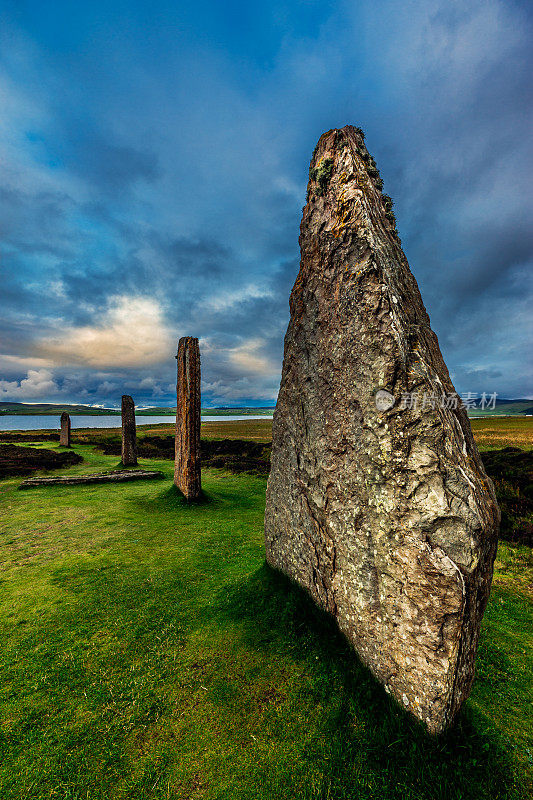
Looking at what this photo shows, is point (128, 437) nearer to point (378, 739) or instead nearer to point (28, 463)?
point (28, 463)

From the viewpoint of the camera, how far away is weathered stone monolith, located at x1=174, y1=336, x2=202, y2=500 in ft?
32.1

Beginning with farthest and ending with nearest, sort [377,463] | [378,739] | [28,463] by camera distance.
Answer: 1. [28,463]
2. [377,463]
3. [378,739]

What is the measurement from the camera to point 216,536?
23.8 ft

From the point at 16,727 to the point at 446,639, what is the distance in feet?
11.7

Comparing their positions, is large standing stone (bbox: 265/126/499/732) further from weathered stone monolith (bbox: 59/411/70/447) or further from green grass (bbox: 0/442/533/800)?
weathered stone monolith (bbox: 59/411/70/447)

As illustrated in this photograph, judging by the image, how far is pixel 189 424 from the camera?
9.90 m

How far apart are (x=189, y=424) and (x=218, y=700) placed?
7.39 metres

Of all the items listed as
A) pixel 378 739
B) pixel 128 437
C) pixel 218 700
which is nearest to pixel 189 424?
pixel 218 700

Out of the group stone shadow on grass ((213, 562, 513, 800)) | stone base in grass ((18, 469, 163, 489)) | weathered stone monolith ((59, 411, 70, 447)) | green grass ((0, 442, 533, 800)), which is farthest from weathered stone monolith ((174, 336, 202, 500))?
weathered stone monolith ((59, 411, 70, 447))

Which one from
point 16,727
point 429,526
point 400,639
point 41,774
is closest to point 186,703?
point 41,774

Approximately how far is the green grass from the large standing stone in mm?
330

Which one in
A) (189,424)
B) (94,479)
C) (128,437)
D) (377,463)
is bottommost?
(94,479)

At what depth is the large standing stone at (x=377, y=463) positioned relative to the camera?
2.50 m

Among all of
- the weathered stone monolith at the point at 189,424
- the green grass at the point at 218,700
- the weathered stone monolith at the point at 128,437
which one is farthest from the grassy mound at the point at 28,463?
the green grass at the point at 218,700
